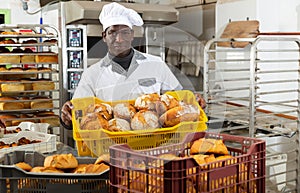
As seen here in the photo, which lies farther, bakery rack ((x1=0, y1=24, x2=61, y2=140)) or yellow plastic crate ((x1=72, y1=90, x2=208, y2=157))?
bakery rack ((x1=0, y1=24, x2=61, y2=140))

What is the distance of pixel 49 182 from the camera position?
1.17 metres

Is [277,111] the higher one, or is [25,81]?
[25,81]

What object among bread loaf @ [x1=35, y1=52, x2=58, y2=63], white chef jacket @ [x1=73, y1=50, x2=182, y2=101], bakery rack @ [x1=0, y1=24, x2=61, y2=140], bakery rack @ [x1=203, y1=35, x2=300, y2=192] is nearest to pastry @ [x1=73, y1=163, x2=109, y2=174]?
white chef jacket @ [x1=73, y1=50, x2=182, y2=101]

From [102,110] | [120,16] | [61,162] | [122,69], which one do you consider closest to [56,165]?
[61,162]

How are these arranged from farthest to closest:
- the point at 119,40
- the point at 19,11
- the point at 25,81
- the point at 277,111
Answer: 1. the point at 19,11
2. the point at 25,81
3. the point at 277,111
4. the point at 119,40

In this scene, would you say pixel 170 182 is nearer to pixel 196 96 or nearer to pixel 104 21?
pixel 196 96

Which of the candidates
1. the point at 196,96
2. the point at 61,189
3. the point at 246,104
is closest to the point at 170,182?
the point at 61,189

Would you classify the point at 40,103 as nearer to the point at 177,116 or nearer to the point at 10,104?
the point at 10,104

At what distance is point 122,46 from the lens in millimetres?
2189

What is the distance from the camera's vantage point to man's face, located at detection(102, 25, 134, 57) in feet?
7.15

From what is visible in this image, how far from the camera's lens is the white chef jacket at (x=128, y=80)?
5.66ft

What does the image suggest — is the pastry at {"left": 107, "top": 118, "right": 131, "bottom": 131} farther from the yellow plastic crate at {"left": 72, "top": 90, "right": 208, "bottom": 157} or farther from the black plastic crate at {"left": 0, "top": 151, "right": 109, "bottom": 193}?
the black plastic crate at {"left": 0, "top": 151, "right": 109, "bottom": 193}

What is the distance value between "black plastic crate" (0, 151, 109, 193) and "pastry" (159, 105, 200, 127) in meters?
0.30

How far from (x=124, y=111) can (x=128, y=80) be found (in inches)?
16.3
